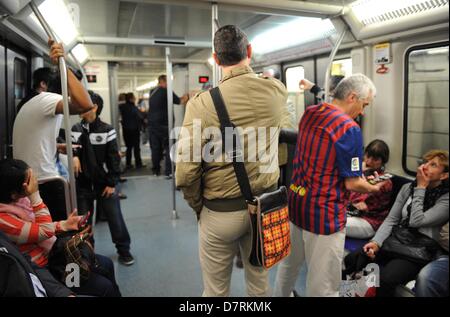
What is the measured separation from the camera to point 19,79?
2939 mm

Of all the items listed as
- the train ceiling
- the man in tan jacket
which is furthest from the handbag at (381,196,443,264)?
the train ceiling

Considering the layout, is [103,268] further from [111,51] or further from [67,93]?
[111,51]

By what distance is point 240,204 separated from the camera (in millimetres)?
1671

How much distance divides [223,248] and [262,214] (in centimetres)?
31

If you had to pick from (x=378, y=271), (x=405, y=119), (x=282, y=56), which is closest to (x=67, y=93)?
(x=378, y=271)

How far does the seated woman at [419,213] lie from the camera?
76.9 inches

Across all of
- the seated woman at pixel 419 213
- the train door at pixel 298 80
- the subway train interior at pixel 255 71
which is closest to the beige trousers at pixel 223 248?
the subway train interior at pixel 255 71

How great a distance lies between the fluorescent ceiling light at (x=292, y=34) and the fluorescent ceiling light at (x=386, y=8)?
1.67ft

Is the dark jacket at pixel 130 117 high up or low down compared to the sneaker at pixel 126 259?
up

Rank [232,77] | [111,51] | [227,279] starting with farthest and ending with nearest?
1. [111,51]
2. [227,279]
3. [232,77]

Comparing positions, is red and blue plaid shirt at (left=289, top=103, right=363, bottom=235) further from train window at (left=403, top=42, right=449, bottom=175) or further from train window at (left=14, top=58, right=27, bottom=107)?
train window at (left=14, top=58, right=27, bottom=107)

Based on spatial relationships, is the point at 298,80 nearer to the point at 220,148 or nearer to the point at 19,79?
the point at 19,79

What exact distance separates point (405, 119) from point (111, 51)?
188 inches

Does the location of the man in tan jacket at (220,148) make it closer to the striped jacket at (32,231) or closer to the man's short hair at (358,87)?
the man's short hair at (358,87)
